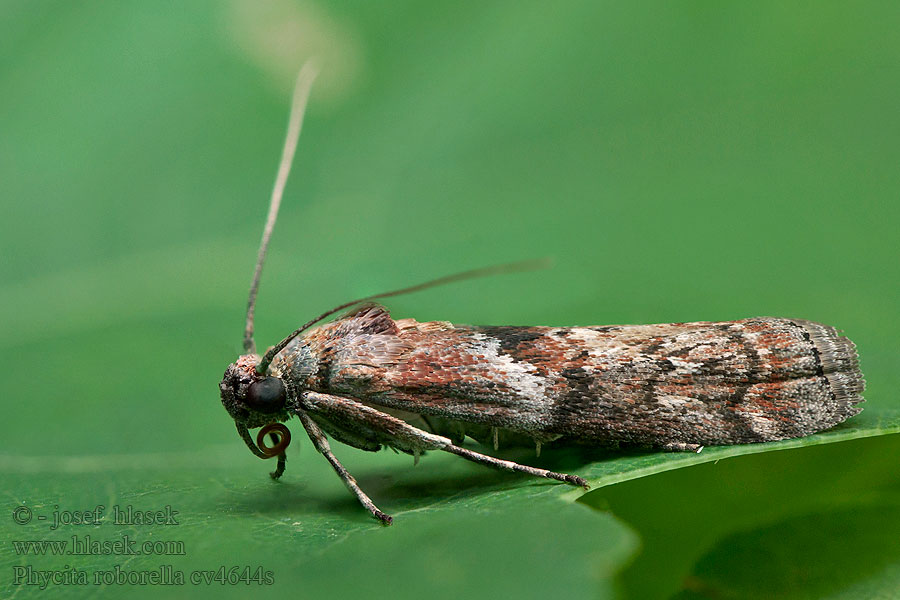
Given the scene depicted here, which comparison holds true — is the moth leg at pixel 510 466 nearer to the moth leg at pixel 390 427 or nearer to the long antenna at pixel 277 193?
the moth leg at pixel 390 427

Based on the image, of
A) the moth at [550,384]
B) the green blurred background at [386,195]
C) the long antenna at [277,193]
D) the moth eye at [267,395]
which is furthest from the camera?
the green blurred background at [386,195]

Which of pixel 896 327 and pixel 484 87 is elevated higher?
pixel 484 87

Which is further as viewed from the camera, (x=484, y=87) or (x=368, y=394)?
(x=484, y=87)

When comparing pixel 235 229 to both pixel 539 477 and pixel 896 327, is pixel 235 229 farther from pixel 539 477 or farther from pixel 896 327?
pixel 896 327

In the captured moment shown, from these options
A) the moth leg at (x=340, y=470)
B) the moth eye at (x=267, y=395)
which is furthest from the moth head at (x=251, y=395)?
the moth leg at (x=340, y=470)

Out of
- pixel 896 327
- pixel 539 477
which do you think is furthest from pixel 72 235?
pixel 896 327

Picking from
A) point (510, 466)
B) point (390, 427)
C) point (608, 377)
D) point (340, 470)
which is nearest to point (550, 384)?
point (608, 377)

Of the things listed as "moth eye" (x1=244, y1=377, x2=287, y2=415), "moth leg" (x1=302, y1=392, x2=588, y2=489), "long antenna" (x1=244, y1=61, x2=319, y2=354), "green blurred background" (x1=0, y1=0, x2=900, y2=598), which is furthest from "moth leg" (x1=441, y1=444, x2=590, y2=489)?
"long antenna" (x1=244, y1=61, x2=319, y2=354)
